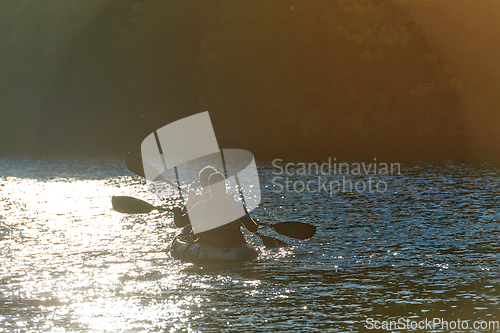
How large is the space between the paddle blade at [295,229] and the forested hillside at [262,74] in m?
25.3

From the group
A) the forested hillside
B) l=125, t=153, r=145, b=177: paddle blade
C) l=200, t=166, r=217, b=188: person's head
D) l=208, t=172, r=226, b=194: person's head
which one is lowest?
l=208, t=172, r=226, b=194: person's head

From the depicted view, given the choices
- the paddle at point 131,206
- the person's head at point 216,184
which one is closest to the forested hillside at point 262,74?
the paddle at point 131,206

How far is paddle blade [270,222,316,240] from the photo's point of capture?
14133mm

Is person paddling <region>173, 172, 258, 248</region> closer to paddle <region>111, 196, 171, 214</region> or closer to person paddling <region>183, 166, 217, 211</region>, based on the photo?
person paddling <region>183, 166, 217, 211</region>

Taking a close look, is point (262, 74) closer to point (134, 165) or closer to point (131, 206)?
point (134, 165)

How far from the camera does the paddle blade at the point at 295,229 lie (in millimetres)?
14133

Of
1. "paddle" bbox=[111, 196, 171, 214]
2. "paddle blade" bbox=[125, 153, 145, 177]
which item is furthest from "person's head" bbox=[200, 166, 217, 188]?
"paddle blade" bbox=[125, 153, 145, 177]

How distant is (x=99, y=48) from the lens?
69.6 m

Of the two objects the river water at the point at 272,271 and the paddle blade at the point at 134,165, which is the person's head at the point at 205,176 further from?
the paddle blade at the point at 134,165

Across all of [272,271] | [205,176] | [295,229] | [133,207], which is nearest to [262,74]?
[133,207]

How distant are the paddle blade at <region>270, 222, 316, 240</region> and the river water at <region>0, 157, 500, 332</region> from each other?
42 cm

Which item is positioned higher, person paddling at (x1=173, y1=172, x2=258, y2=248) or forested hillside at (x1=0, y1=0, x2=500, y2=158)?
forested hillside at (x1=0, y1=0, x2=500, y2=158)

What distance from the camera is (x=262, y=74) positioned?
176ft

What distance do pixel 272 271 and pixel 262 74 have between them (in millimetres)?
41973
